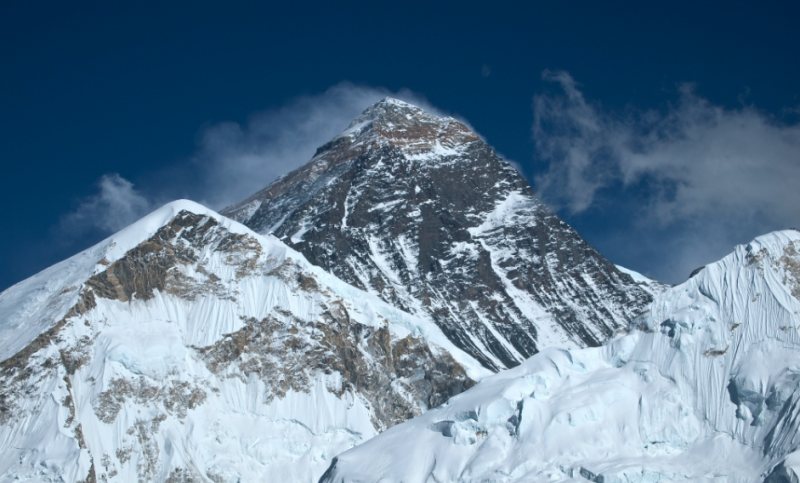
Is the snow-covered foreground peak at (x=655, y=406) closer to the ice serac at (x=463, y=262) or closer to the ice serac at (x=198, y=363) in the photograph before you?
the ice serac at (x=198, y=363)

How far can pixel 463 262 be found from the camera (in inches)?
6998

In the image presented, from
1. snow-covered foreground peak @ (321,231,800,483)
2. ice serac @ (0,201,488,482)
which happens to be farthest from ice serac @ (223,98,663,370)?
snow-covered foreground peak @ (321,231,800,483)

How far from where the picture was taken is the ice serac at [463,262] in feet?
532

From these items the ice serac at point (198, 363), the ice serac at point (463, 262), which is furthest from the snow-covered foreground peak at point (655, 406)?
the ice serac at point (463, 262)

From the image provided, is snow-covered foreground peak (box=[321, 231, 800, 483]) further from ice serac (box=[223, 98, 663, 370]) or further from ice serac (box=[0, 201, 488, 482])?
ice serac (box=[223, 98, 663, 370])

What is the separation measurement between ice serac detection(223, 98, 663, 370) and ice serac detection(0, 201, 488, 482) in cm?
5971

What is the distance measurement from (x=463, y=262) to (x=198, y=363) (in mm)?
101887

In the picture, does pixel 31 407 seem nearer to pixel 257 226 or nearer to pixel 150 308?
pixel 150 308

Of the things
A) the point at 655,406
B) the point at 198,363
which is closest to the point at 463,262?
the point at 198,363

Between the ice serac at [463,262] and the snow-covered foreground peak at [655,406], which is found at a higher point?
the ice serac at [463,262]

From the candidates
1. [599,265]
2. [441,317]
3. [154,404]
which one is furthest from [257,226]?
[154,404]

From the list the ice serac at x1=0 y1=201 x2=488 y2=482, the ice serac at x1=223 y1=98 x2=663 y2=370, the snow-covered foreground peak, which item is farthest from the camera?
the ice serac at x1=223 y1=98 x2=663 y2=370

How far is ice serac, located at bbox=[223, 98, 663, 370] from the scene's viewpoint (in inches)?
6383

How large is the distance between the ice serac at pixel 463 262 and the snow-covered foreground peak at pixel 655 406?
96226 mm
